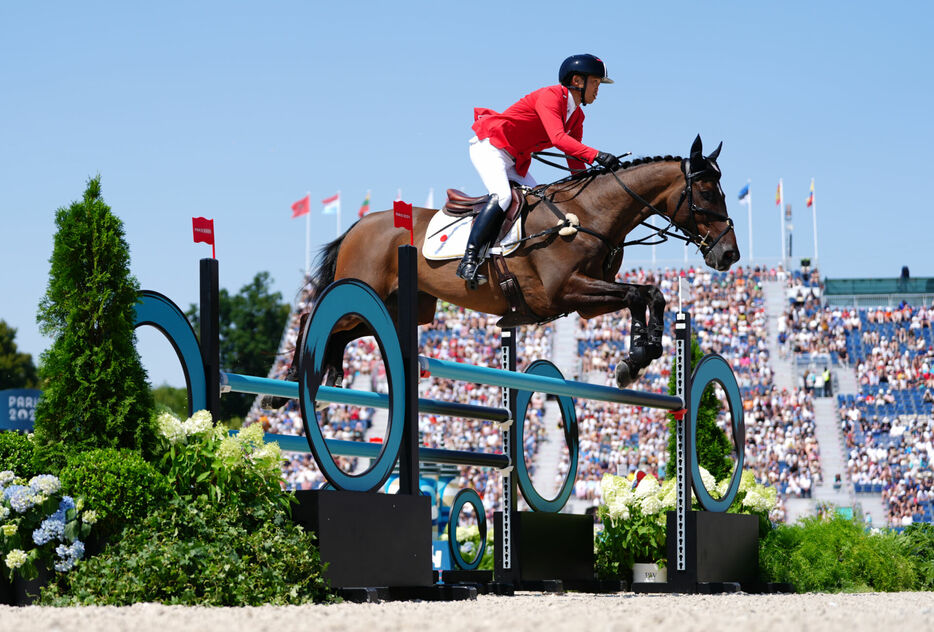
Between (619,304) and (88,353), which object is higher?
(619,304)

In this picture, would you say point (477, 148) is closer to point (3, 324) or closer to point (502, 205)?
point (502, 205)

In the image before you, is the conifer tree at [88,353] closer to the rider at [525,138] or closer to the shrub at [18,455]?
the shrub at [18,455]

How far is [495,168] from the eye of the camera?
292 inches

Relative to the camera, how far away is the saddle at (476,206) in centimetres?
731

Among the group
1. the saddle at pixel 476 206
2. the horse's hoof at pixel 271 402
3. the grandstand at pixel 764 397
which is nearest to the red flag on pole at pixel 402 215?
the saddle at pixel 476 206

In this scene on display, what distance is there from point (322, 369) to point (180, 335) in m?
0.78

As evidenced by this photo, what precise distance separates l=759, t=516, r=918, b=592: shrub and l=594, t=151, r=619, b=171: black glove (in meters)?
3.14

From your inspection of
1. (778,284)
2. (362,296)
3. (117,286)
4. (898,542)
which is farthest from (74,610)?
(778,284)

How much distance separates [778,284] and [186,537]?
32.4 metres

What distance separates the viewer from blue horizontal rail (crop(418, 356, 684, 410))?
6.21 meters

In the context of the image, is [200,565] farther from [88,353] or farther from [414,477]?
[414,477]

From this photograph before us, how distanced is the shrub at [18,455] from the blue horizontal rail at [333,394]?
37.9 inches

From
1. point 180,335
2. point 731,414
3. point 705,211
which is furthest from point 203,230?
point 731,414

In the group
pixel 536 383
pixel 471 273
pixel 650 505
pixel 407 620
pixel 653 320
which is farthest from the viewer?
pixel 650 505
